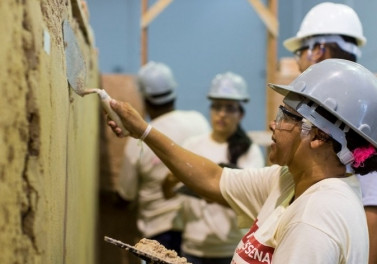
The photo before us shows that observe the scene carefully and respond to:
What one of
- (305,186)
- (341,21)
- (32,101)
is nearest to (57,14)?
(32,101)

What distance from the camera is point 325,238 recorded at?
4.66 feet

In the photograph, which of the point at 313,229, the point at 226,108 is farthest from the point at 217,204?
the point at 313,229

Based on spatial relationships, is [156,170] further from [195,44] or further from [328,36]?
[195,44]

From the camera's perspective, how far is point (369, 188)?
1907 mm

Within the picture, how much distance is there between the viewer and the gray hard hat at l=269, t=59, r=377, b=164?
1639mm

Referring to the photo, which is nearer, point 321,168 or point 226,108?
point 321,168

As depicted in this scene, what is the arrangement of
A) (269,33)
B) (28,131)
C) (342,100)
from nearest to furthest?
(28,131) < (342,100) < (269,33)

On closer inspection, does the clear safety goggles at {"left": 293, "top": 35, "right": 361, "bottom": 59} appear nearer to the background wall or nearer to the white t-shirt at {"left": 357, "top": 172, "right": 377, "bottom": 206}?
the white t-shirt at {"left": 357, "top": 172, "right": 377, "bottom": 206}

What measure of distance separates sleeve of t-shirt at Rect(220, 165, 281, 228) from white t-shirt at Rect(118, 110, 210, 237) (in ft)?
5.65

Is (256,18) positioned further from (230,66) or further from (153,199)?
(153,199)

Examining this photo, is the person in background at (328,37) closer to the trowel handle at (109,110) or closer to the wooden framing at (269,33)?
the trowel handle at (109,110)

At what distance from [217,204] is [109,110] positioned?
5.16ft

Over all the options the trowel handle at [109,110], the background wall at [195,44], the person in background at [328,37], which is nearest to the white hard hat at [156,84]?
the person in background at [328,37]

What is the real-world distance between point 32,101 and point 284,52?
5.41 m
